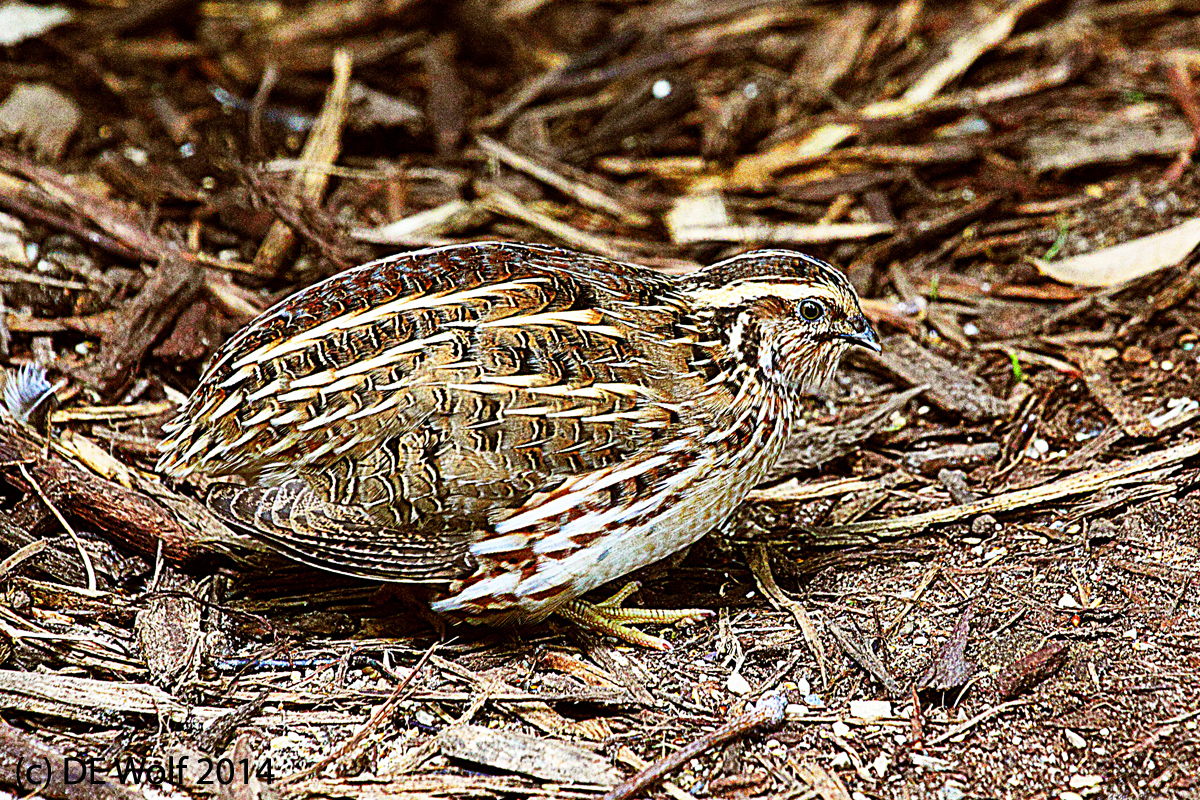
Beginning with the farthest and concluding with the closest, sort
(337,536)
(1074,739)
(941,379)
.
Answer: (941,379)
(337,536)
(1074,739)

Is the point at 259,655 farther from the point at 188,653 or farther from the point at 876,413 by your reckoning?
the point at 876,413

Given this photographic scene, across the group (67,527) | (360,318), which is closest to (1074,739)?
(360,318)

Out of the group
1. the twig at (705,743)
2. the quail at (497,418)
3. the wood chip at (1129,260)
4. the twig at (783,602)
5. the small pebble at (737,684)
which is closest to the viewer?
the twig at (705,743)

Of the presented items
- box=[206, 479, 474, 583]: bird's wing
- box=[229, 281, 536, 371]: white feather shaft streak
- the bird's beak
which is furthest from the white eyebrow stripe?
box=[206, 479, 474, 583]: bird's wing

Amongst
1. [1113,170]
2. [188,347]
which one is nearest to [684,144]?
[1113,170]

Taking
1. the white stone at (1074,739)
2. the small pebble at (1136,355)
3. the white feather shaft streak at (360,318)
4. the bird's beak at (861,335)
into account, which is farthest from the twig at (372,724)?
the small pebble at (1136,355)

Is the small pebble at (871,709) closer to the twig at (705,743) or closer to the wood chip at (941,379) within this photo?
the twig at (705,743)

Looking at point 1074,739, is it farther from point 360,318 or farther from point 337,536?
point 360,318
